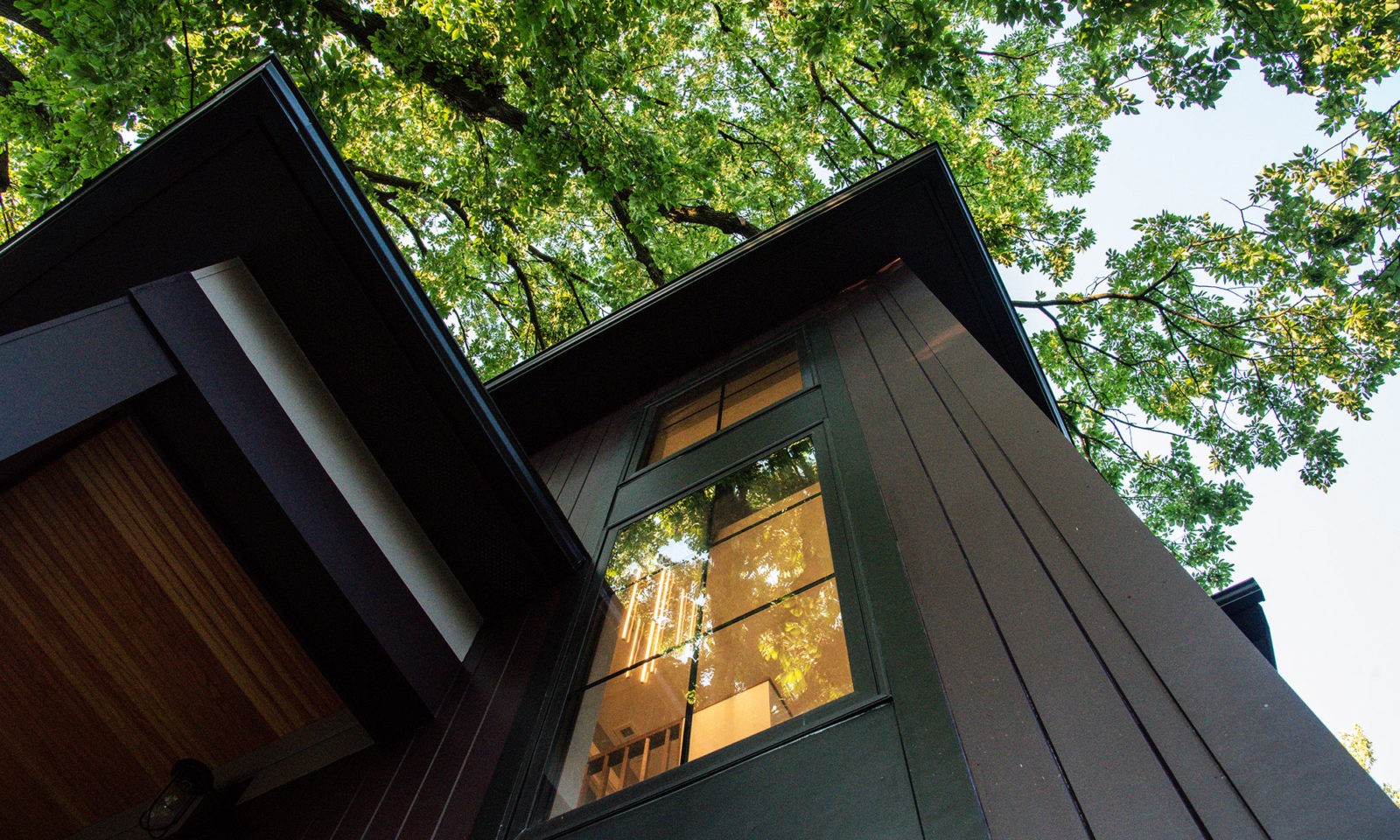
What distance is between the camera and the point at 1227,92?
5715 mm

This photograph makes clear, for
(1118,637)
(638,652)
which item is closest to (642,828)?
(638,652)

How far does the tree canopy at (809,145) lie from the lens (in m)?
5.66

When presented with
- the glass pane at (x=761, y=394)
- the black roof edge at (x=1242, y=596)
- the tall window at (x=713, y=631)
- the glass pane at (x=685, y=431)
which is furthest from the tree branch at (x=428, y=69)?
the black roof edge at (x=1242, y=596)

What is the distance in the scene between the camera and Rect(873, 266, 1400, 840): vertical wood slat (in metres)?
1.38

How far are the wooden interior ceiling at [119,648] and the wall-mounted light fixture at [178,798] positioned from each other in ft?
0.48

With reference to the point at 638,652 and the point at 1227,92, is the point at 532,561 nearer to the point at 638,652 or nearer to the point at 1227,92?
the point at 638,652

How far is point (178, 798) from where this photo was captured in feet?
10.7

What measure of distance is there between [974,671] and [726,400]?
10.7 feet

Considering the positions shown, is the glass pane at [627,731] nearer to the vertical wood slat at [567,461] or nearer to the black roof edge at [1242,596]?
the vertical wood slat at [567,461]

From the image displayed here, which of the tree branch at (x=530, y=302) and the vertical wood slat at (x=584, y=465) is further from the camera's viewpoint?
the tree branch at (x=530, y=302)

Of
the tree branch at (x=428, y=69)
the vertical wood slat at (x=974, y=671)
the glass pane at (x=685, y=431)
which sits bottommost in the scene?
the vertical wood slat at (x=974, y=671)

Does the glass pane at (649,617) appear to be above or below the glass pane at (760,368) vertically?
below

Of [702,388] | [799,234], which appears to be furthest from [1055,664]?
[799,234]

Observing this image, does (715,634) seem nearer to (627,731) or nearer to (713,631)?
(713,631)
